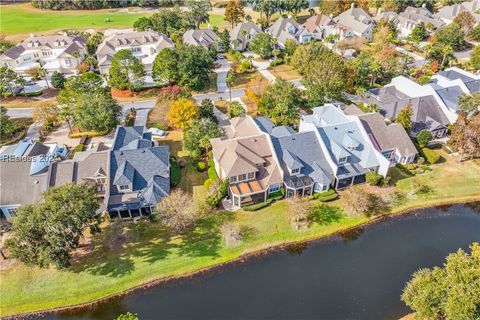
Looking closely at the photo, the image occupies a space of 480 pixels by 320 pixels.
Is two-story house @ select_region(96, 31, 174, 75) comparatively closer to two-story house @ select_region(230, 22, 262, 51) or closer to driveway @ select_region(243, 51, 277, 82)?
two-story house @ select_region(230, 22, 262, 51)

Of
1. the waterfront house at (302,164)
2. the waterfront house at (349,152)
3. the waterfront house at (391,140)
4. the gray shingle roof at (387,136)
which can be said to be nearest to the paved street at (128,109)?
the waterfront house at (302,164)

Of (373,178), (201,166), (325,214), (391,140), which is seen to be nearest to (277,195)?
(325,214)

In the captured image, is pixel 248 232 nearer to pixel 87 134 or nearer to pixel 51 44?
pixel 87 134

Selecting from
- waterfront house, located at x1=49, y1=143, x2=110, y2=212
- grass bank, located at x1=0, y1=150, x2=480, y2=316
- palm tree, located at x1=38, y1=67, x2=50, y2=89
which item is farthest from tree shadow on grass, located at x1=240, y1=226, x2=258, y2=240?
palm tree, located at x1=38, y1=67, x2=50, y2=89

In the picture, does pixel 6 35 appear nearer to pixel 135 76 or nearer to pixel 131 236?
pixel 135 76

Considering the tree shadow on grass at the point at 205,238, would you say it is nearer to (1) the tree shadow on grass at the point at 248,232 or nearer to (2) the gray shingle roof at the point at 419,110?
(1) the tree shadow on grass at the point at 248,232

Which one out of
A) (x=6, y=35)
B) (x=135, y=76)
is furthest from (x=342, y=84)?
(x=6, y=35)

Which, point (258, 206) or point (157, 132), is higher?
point (157, 132)
